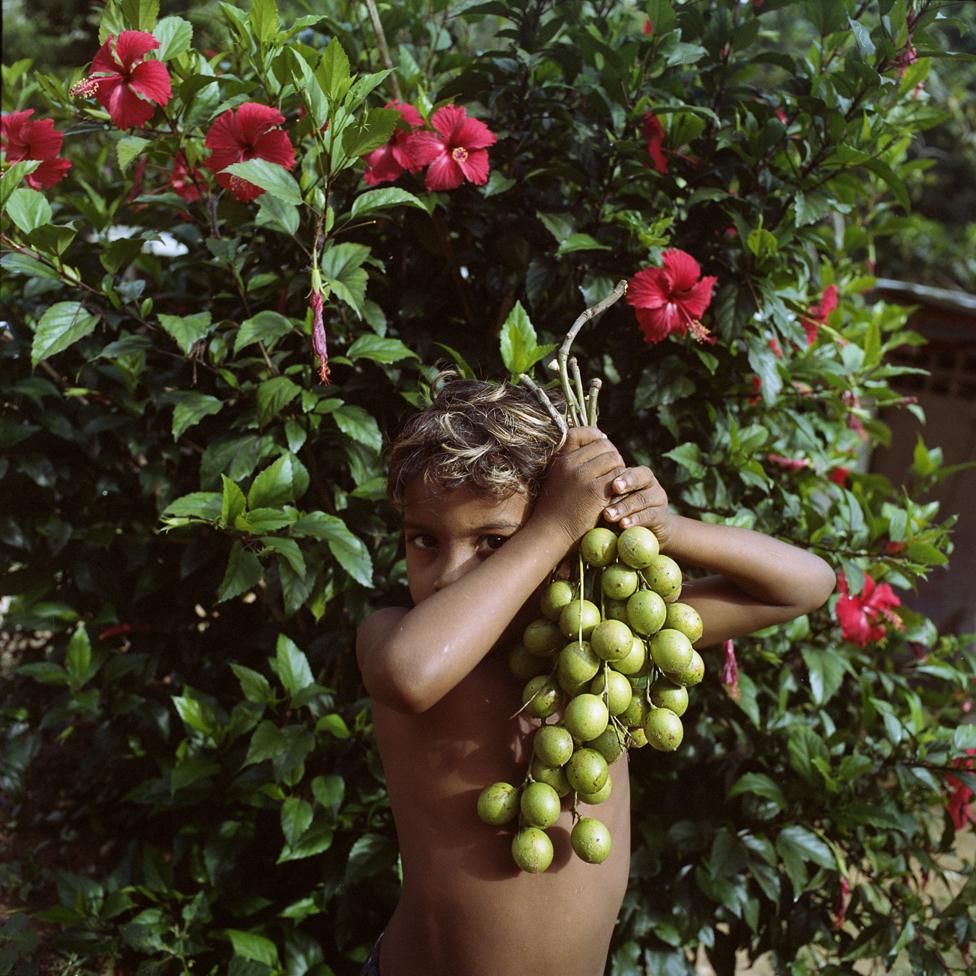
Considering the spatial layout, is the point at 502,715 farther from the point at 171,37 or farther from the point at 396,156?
the point at 171,37

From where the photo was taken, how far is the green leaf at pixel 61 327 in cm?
162

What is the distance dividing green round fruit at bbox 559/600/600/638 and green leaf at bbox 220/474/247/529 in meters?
0.66

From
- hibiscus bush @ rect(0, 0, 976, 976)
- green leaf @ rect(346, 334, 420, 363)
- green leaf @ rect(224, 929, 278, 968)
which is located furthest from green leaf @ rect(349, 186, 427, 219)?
green leaf @ rect(224, 929, 278, 968)

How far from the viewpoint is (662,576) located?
116 centimetres

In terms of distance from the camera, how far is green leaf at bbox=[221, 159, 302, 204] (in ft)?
4.64

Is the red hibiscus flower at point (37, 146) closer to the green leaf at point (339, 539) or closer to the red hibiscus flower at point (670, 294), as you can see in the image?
the green leaf at point (339, 539)

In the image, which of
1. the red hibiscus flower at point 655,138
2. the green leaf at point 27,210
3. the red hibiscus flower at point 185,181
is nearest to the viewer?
the green leaf at point 27,210

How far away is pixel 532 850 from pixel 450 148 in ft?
4.07

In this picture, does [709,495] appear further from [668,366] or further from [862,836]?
[862,836]

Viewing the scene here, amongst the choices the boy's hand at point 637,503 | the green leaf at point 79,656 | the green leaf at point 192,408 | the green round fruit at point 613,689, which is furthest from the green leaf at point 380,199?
the green leaf at point 79,656

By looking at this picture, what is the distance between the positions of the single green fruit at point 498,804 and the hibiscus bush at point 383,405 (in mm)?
590

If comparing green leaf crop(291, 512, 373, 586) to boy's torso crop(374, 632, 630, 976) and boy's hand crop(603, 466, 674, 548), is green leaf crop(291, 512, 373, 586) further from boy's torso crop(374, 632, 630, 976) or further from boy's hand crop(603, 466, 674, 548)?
boy's hand crop(603, 466, 674, 548)

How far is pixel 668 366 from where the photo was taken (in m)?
1.83

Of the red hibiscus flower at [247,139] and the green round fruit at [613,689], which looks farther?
the red hibiscus flower at [247,139]
